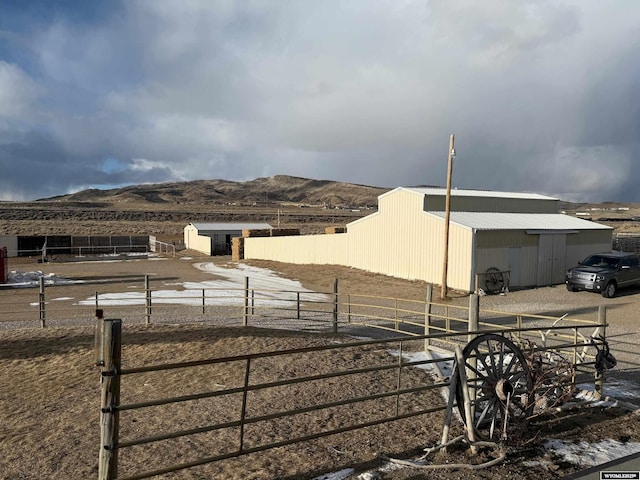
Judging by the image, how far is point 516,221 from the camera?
2734 centimetres

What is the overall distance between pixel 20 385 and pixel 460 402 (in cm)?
732

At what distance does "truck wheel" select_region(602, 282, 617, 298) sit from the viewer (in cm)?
2044

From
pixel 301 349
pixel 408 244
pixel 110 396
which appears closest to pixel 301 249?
pixel 408 244

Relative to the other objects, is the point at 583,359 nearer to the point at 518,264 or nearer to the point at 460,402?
the point at 460,402

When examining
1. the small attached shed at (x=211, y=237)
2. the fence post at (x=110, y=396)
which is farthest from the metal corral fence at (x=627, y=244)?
the fence post at (x=110, y=396)

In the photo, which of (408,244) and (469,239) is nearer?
(469,239)

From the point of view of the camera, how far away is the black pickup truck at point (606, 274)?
2041cm

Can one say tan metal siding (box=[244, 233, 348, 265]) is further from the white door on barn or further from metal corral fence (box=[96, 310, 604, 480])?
metal corral fence (box=[96, 310, 604, 480])

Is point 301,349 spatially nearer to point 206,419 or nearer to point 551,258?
point 206,419

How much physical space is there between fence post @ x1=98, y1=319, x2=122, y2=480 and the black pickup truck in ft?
68.6

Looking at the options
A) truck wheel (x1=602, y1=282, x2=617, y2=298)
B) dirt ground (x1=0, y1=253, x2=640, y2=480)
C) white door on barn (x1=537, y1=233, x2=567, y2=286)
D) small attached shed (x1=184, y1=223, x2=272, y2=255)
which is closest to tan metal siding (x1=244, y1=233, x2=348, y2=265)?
small attached shed (x1=184, y1=223, x2=272, y2=255)

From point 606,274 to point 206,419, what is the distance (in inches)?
752

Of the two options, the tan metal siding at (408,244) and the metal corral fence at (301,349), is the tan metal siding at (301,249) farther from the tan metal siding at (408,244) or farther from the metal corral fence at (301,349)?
the metal corral fence at (301,349)

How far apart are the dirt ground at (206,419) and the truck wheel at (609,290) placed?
8.69m
